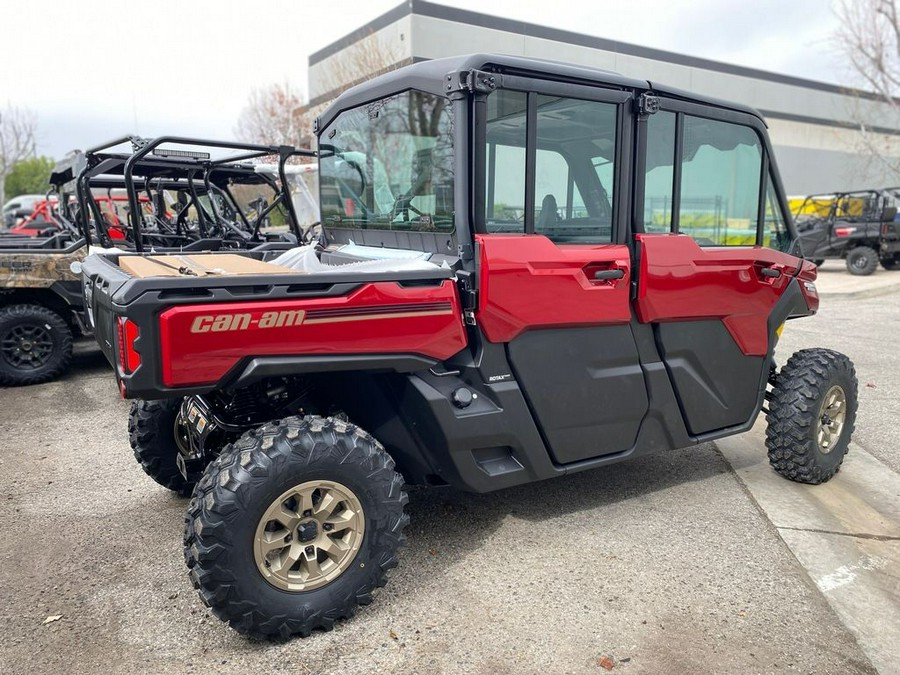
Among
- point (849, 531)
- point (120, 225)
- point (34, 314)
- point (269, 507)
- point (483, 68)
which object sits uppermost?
point (483, 68)

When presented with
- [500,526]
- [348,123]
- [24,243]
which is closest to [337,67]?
[24,243]

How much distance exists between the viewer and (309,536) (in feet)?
8.80

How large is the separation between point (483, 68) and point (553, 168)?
0.57 meters

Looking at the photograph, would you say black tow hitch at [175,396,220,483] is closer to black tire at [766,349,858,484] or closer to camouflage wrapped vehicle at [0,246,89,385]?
black tire at [766,349,858,484]

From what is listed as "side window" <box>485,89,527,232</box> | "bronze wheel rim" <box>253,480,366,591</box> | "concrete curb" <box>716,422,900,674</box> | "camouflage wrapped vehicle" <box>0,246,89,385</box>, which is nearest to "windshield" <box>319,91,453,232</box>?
"side window" <box>485,89,527,232</box>

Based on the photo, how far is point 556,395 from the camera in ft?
10.9

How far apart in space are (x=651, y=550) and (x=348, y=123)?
273cm

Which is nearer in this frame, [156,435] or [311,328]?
[311,328]

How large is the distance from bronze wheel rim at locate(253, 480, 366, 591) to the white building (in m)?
13.0

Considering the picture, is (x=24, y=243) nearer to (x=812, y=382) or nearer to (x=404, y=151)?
(x=404, y=151)

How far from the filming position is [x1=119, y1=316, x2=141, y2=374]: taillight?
2414mm

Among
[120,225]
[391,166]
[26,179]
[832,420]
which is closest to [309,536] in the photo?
[391,166]

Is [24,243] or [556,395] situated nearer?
[556,395]

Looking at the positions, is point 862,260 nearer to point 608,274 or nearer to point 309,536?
point 608,274
